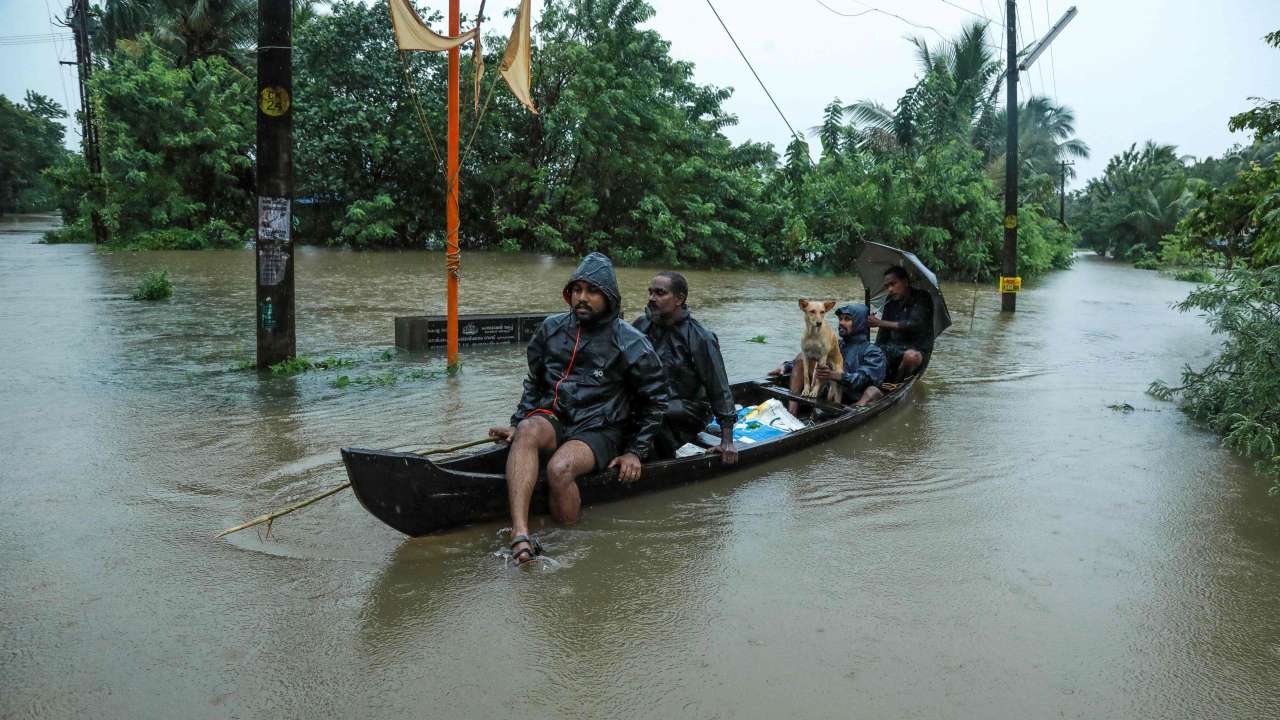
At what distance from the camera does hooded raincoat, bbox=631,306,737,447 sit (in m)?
6.00

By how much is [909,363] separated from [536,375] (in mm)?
5151

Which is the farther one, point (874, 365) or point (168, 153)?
point (168, 153)

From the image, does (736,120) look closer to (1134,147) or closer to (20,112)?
(20,112)

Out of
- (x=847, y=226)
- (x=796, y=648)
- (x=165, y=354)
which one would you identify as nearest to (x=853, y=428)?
(x=796, y=648)

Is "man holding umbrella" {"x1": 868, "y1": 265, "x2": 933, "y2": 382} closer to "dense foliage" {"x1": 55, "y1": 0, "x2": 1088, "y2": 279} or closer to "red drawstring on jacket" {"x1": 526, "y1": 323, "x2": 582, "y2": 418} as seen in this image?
"red drawstring on jacket" {"x1": 526, "y1": 323, "x2": 582, "y2": 418}

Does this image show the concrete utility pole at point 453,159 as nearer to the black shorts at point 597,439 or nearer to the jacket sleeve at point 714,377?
the jacket sleeve at point 714,377

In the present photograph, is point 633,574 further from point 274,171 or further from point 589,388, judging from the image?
point 274,171

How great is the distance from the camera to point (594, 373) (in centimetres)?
534

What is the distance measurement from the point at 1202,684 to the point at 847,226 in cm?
2507

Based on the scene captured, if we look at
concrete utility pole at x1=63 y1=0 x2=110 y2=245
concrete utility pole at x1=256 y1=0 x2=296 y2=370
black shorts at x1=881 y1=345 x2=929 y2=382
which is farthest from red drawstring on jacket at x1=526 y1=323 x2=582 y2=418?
concrete utility pole at x1=63 y1=0 x2=110 y2=245

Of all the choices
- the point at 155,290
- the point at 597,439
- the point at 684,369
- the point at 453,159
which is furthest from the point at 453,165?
the point at 155,290

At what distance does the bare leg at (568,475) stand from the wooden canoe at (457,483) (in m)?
0.08

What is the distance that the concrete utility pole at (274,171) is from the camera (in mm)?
8867

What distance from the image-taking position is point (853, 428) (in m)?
7.95
